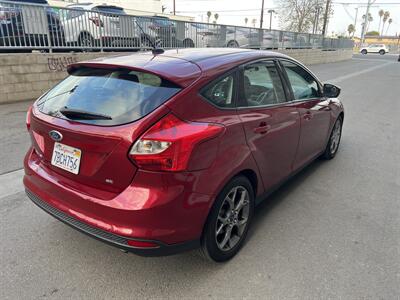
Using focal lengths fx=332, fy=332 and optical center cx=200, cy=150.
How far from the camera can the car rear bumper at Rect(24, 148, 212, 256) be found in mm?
2039

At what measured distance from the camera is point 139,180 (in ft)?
6.75

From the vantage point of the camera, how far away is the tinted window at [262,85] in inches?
108

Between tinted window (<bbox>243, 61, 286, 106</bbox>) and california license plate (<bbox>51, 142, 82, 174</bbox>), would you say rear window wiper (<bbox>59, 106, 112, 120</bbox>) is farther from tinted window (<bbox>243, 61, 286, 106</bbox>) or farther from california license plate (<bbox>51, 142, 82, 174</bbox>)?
tinted window (<bbox>243, 61, 286, 106</bbox>)

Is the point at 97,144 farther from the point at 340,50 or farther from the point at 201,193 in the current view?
the point at 340,50

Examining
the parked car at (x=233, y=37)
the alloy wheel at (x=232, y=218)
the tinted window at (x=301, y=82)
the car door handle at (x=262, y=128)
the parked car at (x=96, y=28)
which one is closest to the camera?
the alloy wheel at (x=232, y=218)

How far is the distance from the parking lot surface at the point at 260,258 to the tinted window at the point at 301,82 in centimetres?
111

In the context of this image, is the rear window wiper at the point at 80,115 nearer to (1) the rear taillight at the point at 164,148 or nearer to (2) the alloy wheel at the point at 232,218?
(1) the rear taillight at the point at 164,148

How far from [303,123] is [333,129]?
1.46 meters

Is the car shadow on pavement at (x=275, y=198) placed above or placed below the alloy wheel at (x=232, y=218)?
below

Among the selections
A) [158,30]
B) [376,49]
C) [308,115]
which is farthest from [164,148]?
[376,49]

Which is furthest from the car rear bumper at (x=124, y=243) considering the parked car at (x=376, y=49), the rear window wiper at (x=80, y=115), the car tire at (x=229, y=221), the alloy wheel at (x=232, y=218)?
the parked car at (x=376, y=49)

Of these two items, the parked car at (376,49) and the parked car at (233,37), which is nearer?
the parked car at (233,37)

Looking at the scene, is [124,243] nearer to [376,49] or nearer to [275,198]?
[275,198]

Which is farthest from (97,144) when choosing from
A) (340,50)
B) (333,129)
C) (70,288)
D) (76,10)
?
(340,50)
